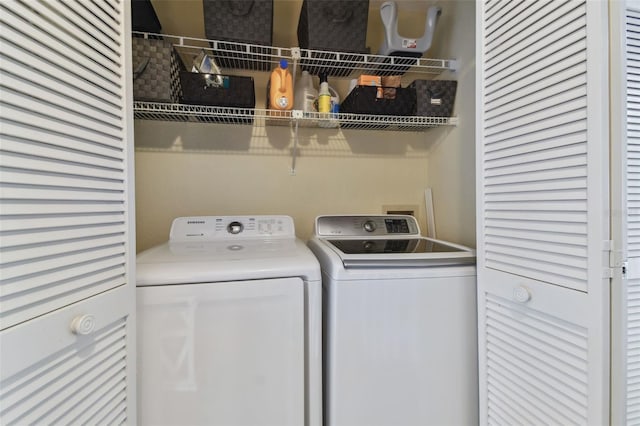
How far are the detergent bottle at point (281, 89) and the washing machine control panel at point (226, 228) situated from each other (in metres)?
0.59

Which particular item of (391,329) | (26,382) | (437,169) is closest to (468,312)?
(391,329)

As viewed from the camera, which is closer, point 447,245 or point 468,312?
point 468,312

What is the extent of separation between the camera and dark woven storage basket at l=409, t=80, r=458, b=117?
164cm

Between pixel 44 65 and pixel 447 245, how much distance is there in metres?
1.53

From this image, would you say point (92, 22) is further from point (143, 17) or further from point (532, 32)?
point (532, 32)

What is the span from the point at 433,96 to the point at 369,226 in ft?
2.60

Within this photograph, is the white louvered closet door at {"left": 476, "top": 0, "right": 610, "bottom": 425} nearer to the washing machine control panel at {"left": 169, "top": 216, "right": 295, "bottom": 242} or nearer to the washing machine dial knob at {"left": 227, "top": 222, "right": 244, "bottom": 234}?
the washing machine control panel at {"left": 169, "top": 216, "right": 295, "bottom": 242}

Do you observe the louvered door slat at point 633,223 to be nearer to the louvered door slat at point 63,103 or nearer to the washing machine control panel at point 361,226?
the washing machine control panel at point 361,226

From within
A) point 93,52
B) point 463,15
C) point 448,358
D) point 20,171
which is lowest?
point 448,358

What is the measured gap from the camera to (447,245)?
1.46 metres

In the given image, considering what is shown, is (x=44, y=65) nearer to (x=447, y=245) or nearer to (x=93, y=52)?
(x=93, y=52)

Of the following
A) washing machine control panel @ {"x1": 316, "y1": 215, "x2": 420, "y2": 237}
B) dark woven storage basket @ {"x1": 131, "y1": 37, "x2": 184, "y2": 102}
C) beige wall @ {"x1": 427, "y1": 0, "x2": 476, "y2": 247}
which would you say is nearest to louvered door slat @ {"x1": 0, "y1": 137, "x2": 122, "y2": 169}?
dark woven storage basket @ {"x1": 131, "y1": 37, "x2": 184, "y2": 102}

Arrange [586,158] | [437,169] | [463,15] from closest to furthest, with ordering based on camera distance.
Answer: [586,158] → [463,15] → [437,169]

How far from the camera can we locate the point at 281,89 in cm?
150
